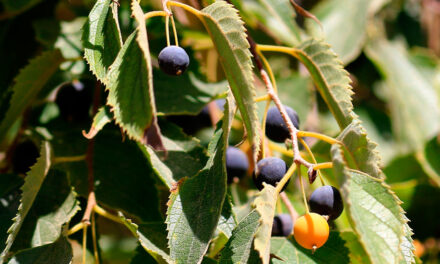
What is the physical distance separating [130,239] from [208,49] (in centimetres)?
88

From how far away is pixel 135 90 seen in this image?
2.00 feet

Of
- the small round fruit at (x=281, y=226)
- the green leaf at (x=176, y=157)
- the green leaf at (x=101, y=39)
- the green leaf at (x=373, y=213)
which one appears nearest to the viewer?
the green leaf at (x=373, y=213)

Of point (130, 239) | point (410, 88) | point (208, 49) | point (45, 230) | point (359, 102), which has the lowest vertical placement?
point (130, 239)

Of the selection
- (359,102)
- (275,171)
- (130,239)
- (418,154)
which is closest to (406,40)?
(359,102)

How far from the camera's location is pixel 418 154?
5.03 ft

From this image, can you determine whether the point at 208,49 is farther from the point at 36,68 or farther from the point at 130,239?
the point at 130,239

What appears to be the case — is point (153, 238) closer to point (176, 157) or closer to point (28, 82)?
point (176, 157)

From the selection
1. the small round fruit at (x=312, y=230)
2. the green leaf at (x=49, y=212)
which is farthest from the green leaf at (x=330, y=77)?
the green leaf at (x=49, y=212)

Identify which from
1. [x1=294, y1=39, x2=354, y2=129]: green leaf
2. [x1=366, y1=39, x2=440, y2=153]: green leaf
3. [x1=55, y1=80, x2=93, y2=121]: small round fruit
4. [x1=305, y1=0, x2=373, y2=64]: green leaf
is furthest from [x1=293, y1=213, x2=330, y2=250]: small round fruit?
[x1=366, y1=39, x2=440, y2=153]: green leaf

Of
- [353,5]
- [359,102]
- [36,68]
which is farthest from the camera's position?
[359,102]

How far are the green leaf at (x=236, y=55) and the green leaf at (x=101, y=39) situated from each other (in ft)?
0.44

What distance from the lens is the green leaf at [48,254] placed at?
2.45 feet

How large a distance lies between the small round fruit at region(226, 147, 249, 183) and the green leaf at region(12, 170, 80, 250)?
0.32 meters

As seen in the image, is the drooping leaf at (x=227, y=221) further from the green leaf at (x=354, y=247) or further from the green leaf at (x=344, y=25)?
the green leaf at (x=344, y=25)
